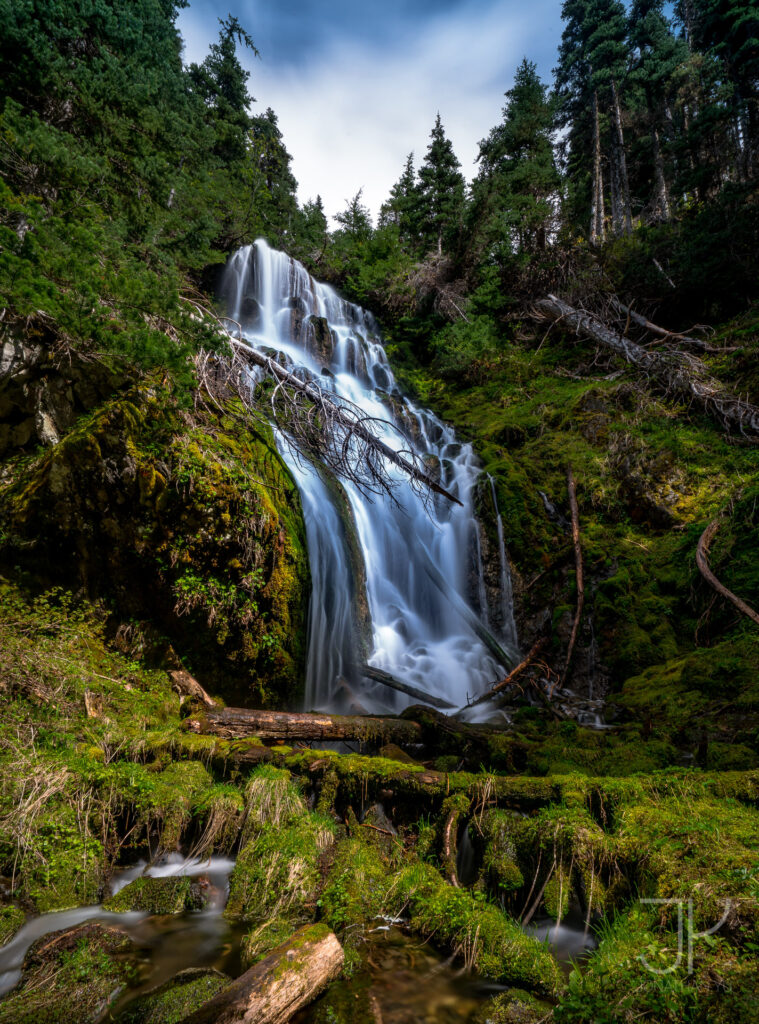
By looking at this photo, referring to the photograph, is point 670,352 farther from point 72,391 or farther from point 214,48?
point 214,48

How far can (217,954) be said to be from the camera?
7.56ft

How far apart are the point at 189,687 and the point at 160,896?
7.52ft

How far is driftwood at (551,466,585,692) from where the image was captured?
6.66 meters

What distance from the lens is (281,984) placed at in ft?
6.00

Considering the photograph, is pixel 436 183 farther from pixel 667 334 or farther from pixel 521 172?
pixel 667 334

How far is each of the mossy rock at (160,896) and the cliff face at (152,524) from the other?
2.54m

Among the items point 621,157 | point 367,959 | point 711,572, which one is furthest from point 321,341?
point 621,157

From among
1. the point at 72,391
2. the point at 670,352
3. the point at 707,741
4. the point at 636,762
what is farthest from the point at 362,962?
the point at 670,352

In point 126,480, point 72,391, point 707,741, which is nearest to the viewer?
point 707,741

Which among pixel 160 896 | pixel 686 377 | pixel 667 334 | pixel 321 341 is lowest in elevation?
pixel 160 896

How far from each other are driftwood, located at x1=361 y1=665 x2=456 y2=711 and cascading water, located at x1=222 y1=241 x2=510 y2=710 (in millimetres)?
315

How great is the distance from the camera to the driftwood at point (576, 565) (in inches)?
262

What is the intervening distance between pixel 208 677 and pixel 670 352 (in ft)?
36.3

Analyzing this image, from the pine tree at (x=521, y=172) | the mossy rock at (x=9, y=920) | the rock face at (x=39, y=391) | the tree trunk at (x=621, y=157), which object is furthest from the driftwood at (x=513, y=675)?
the tree trunk at (x=621, y=157)
